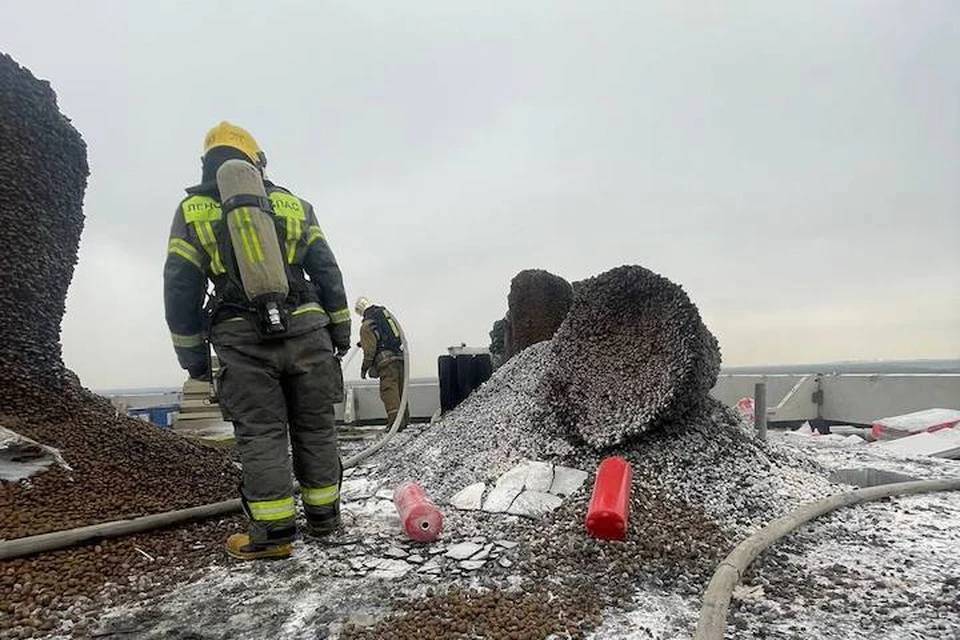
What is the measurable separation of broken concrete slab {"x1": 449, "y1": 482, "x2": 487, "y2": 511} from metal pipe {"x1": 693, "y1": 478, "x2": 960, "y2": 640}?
1308mm

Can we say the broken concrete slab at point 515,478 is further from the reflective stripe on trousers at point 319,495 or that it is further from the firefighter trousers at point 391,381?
the firefighter trousers at point 391,381

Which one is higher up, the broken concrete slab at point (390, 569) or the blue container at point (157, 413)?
the blue container at point (157, 413)

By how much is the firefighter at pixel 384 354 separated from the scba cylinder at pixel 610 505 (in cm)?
485

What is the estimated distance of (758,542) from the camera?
242 cm

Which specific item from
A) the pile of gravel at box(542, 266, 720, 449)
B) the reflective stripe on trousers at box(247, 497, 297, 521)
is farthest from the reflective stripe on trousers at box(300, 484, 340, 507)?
the pile of gravel at box(542, 266, 720, 449)

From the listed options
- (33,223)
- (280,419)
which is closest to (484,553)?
(280,419)

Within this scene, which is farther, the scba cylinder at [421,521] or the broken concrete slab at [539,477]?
the broken concrete slab at [539,477]

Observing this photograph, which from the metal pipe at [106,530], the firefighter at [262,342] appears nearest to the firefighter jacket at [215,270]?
the firefighter at [262,342]

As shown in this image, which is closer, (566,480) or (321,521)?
(321,521)

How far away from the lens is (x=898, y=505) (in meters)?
3.25

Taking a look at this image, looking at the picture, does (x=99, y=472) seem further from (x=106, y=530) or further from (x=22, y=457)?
(x=106, y=530)

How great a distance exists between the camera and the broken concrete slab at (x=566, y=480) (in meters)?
3.22

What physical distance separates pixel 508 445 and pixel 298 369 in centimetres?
154

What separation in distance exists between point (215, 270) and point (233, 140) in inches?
26.8
